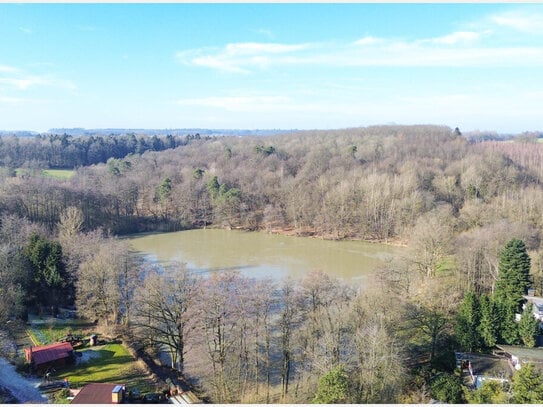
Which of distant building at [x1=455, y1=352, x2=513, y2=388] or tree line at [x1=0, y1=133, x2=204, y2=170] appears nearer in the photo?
distant building at [x1=455, y1=352, x2=513, y2=388]

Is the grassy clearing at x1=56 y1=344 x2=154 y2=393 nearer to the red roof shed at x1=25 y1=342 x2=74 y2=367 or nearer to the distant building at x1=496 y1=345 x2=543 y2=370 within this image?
the red roof shed at x1=25 y1=342 x2=74 y2=367

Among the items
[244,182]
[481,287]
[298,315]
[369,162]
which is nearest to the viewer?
[298,315]

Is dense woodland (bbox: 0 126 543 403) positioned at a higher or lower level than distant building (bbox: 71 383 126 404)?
higher

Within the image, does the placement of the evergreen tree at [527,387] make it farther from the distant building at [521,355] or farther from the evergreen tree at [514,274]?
the evergreen tree at [514,274]

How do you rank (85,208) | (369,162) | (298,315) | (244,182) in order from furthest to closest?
(369,162) < (244,182) < (85,208) < (298,315)

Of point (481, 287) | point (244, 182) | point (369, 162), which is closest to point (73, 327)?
point (481, 287)

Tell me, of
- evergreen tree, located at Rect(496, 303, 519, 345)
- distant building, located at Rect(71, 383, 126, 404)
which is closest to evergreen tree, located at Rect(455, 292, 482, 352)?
evergreen tree, located at Rect(496, 303, 519, 345)

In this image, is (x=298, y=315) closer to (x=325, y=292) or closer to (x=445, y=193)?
(x=325, y=292)
